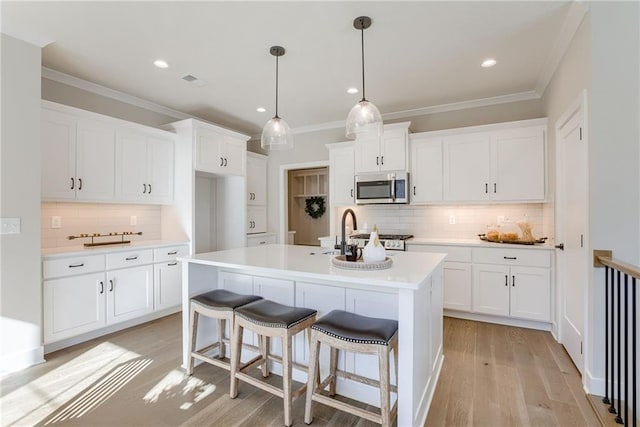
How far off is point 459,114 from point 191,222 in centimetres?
376

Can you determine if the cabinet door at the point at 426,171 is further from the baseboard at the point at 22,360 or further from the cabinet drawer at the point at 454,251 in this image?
the baseboard at the point at 22,360

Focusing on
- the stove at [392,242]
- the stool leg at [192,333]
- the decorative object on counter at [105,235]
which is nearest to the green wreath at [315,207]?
the stove at [392,242]

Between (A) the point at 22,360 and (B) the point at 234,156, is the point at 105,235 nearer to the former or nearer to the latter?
(A) the point at 22,360

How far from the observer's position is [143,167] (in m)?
3.72

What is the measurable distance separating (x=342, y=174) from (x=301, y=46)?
2.11 meters

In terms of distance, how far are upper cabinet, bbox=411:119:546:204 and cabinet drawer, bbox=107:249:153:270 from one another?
3.30 m

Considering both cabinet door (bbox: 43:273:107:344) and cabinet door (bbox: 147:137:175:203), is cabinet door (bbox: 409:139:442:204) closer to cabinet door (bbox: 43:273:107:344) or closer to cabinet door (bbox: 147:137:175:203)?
cabinet door (bbox: 147:137:175:203)

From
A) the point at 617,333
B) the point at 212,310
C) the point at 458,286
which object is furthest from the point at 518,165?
the point at 212,310

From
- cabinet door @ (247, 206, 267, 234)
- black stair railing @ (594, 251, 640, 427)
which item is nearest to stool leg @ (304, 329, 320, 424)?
black stair railing @ (594, 251, 640, 427)

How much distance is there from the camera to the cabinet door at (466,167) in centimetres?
371

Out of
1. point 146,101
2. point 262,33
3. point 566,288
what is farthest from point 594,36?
point 146,101

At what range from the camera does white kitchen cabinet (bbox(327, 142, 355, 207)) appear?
4500 mm

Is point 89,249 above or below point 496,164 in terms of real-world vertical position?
below

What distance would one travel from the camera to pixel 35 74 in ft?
8.42
